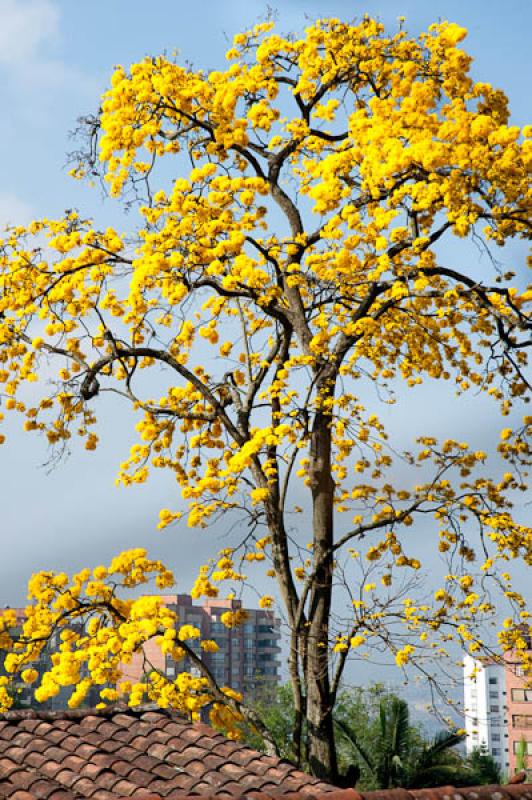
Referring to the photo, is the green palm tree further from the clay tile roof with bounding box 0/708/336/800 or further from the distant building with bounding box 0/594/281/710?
the distant building with bounding box 0/594/281/710

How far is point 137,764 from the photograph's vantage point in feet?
22.4

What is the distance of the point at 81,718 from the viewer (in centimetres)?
761

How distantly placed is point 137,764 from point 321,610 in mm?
4432

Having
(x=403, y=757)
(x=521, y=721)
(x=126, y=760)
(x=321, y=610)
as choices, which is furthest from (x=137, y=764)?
(x=521, y=721)

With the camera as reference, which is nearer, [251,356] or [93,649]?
[93,649]

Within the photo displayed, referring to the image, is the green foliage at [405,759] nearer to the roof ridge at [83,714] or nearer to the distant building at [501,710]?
the distant building at [501,710]

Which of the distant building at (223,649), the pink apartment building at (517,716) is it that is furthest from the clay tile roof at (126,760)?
the distant building at (223,649)

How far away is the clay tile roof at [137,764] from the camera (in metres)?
6.34

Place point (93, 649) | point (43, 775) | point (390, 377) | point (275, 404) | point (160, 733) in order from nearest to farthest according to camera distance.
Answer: point (43, 775) < point (160, 733) < point (93, 649) < point (275, 404) < point (390, 377)

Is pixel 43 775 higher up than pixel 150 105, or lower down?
lower down

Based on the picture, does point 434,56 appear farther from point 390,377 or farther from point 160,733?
point 160,733

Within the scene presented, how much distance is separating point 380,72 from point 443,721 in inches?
270

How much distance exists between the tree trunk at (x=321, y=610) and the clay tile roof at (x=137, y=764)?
11.4 feet

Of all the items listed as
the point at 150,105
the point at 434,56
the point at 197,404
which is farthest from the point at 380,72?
the point at 197,404
